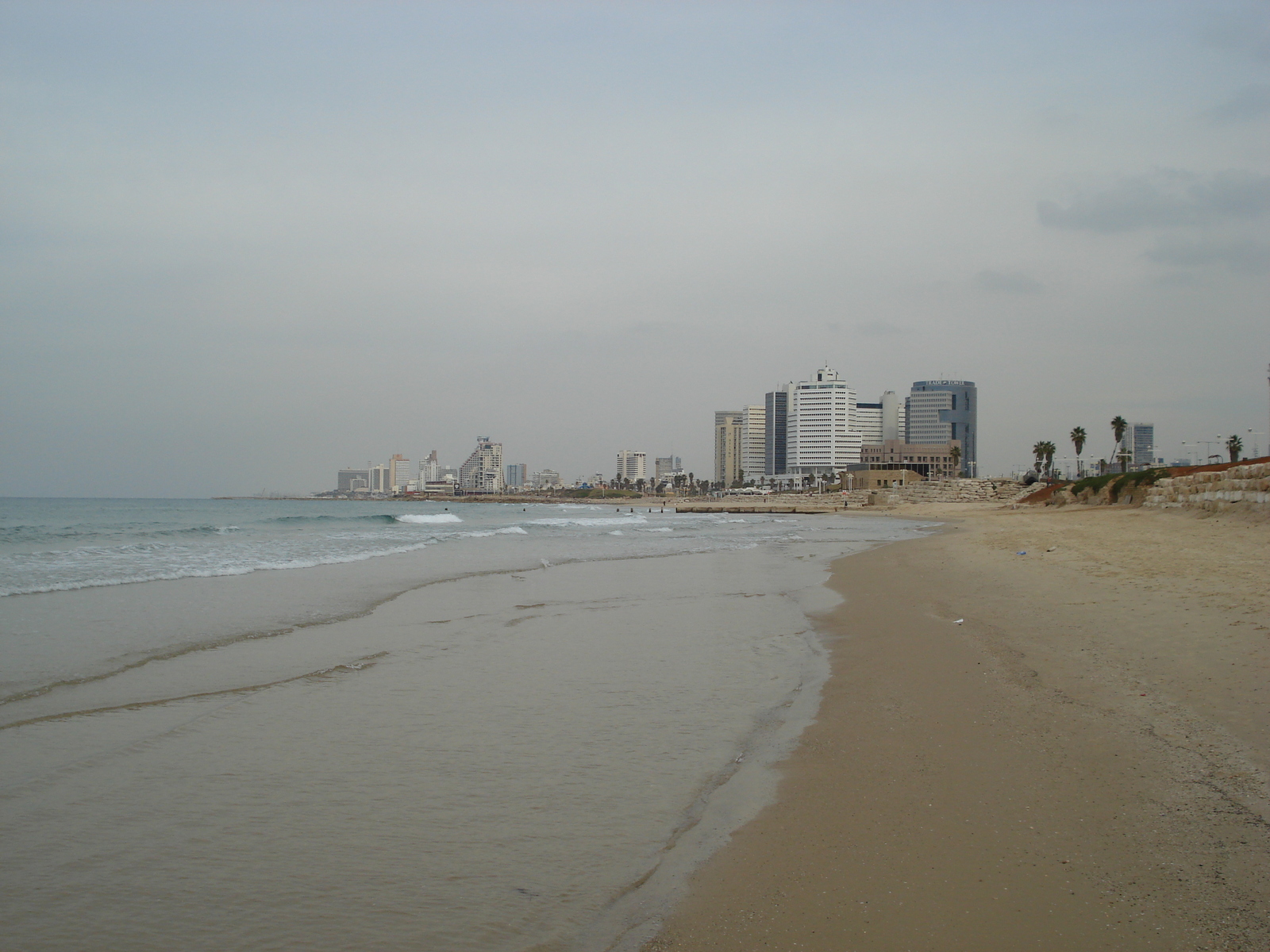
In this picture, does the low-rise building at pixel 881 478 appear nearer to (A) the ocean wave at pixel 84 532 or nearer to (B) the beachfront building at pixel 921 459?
(B) the beachfront building at pixel 921 459

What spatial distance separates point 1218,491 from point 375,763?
94.3 ft

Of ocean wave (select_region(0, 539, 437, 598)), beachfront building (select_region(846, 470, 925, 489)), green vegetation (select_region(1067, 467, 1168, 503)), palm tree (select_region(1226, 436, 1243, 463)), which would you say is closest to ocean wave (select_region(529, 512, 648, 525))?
ocean wave (select_region(0, 539, 437, 598))

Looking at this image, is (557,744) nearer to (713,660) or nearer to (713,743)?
(713,743)

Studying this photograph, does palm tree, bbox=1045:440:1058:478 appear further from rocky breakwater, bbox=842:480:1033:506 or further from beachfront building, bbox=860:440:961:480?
beachfront building, bbox=860:440:961:480

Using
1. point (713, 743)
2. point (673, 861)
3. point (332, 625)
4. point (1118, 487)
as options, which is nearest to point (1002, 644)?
point (713, 743)

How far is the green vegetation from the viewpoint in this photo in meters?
38.9

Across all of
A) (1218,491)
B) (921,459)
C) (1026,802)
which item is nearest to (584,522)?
(1218,491)

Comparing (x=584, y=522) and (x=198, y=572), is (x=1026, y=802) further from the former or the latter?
(x=584, y=522)

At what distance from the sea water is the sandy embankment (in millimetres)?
494

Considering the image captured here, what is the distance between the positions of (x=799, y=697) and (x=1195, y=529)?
1826 cm

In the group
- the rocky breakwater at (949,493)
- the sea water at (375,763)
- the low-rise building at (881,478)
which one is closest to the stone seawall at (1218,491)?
the sea water at (375,763)

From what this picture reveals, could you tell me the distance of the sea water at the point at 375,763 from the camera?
137 inches

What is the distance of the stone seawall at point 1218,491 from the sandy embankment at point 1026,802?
50.9 feet

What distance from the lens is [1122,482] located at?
140 ft
